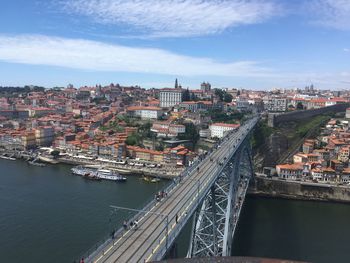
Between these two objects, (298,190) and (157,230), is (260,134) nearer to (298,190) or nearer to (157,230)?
(298,190)

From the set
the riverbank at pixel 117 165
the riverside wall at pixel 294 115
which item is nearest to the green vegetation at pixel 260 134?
the riverside wall at pixel 294 115

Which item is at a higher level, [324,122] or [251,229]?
[324,122]

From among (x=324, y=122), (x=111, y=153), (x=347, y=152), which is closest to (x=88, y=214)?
(x=111, y=153)

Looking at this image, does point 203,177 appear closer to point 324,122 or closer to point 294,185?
point 294,185

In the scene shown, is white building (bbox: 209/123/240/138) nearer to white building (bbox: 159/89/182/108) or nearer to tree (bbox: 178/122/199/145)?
tree (bbox: 178/122/199/145)

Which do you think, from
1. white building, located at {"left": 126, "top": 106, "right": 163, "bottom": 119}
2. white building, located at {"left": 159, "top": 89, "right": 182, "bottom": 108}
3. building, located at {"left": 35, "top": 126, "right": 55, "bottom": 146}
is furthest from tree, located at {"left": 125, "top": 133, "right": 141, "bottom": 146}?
white building, located at {"left": 159, "top": 89, "right": 182, "bottom": 108}

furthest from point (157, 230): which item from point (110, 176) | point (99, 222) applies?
point (110, 176)
